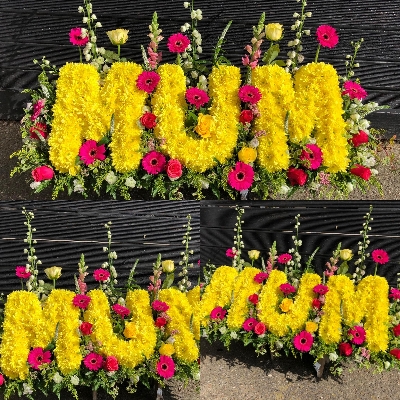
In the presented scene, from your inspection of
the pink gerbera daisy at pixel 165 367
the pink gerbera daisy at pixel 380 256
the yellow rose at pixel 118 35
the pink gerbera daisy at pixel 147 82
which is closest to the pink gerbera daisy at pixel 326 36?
the pink gerbera daisy at pixel 147 82

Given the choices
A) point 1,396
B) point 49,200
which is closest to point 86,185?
point 49,200

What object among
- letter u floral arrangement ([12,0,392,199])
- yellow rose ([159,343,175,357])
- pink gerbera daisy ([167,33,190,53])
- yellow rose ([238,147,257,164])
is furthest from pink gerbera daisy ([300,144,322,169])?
yellow rose ([159,343,175,357])

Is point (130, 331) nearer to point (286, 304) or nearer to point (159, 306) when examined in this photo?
point (159, 306)

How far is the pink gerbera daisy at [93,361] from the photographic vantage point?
3018 millimetres

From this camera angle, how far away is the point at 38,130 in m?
3.20

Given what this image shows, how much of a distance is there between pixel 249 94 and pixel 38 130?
1247 millimetres

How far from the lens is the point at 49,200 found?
3.51 metres

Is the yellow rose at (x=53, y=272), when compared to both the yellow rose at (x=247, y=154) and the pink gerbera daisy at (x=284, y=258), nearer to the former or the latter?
the yellow rose at (x=247, y=154)

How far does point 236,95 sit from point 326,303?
1.34 meters

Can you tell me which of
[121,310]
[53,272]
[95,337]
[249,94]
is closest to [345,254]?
[249,94]

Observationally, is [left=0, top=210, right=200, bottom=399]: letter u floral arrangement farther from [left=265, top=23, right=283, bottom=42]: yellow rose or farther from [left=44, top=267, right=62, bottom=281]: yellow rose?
[left=265, top=23, right=283, bottom=42]: yellow rose

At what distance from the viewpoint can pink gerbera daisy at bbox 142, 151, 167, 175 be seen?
10.1 ft

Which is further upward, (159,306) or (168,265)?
(168,265)

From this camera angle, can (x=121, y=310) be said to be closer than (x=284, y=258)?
Yes
